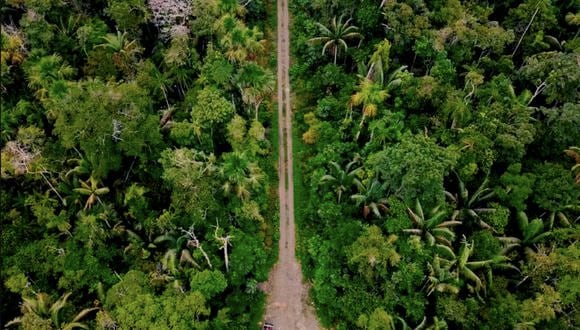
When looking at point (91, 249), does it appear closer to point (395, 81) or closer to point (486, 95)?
point (395, 81)

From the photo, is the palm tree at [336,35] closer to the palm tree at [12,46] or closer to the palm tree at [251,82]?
the palm tree at [251,82]

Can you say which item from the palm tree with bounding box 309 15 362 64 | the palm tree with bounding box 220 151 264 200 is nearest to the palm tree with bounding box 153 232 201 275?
the palm tree with bounding box 220 151 264 200

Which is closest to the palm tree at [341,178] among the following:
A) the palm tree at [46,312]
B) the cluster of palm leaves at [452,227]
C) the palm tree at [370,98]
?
the cluster of palm leaves at [452,227]

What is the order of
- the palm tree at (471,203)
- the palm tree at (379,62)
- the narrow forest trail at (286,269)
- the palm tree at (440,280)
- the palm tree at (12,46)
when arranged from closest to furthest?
the palm tree at (440,280) → the narrow forest trail at (286,269) → the palm tree at (471,203) → the palm tree at (12,46) → the palm tree at (379,62)

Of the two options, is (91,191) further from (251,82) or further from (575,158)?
(575,158)

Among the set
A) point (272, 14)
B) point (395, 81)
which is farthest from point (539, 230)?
point (272, 14)

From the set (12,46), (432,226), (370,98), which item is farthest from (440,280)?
(12,46)

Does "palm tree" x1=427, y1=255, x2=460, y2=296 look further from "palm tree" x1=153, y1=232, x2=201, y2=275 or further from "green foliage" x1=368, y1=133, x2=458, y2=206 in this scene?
"palm tree" x1=153, y1=232, x2=201, y2=275
